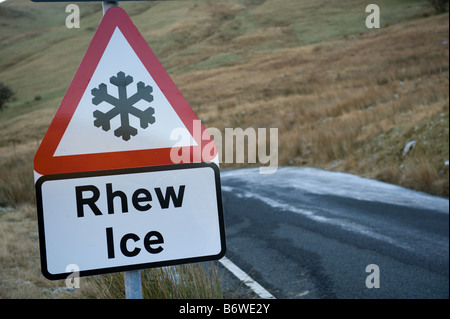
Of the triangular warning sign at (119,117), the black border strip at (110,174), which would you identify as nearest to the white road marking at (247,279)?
the black border strip at (110,174)

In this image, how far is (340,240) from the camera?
6.21 m

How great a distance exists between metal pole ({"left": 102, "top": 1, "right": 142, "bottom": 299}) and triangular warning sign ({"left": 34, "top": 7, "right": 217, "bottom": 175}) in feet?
0.10

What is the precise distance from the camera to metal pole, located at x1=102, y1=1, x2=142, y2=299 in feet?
6.05

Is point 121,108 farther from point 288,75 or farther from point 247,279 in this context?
point 288,75

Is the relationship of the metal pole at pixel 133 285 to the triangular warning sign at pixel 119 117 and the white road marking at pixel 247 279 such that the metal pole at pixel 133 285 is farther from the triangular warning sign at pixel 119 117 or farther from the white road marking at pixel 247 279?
the white road marking at pixel 247 279

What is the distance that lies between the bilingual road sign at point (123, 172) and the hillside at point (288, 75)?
18.8 inches

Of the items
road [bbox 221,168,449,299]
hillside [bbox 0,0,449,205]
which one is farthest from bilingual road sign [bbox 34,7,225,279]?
road [bbox 221,168,449,299]

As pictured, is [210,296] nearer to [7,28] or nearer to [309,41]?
[7,28]

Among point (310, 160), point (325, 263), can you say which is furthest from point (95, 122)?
point (310, 160)

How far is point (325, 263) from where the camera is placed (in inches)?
211

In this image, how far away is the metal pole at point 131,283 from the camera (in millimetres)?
1844

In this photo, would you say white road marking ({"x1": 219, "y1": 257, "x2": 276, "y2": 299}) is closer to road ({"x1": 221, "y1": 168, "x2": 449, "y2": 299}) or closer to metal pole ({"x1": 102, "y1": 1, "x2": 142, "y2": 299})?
road ({"x1": 221, "y1": 168, "x2": 449, "y2": 299})

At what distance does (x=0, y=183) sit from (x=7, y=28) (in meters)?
6.05
